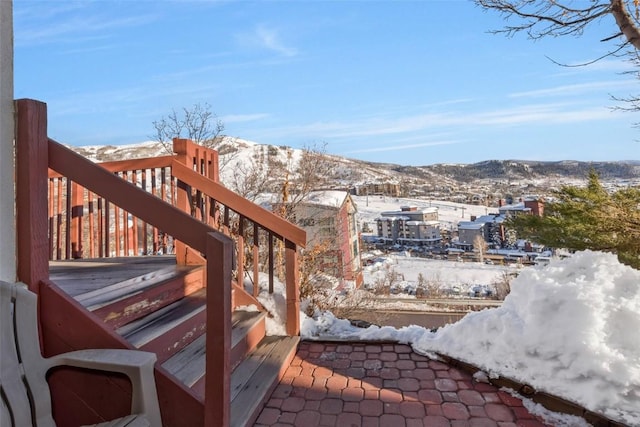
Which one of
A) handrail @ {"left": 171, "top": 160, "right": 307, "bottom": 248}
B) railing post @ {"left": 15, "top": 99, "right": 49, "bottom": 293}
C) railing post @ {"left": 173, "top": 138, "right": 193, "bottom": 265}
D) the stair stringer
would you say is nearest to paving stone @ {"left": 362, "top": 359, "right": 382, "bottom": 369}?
handrail @ {"left": 171, "top": 160, "right": 307, "bottom": 248}

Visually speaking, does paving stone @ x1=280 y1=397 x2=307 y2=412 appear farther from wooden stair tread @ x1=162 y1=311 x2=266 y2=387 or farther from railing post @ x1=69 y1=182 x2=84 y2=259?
railing post @ x1=69 y1=182 x2=84 y2=259

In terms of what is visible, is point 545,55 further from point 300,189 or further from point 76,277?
point 76,277

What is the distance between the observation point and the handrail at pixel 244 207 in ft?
9.98

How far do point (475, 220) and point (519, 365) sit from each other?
33443mm

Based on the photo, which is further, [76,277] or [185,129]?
[185,129]

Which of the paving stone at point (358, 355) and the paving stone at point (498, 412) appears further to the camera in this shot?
the paving stone at point (358, 355)

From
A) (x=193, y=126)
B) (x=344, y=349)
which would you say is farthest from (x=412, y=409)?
(x=193, y=126)

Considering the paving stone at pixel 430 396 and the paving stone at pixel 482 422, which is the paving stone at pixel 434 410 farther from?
the paving stone at pixel 482 422

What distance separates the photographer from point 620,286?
2.53 m

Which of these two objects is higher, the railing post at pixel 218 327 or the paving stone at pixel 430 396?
the railing post at pixel 218 327

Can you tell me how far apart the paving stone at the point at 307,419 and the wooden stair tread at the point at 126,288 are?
4.43 feet

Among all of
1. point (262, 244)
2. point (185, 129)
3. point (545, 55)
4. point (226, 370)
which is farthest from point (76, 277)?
point (185, 129)

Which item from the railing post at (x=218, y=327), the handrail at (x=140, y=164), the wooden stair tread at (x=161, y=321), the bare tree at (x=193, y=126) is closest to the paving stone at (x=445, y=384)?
the railing post at (x=218, y=327)

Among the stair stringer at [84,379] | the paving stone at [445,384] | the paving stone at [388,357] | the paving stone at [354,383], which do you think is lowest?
the paving stone at [445,384]
